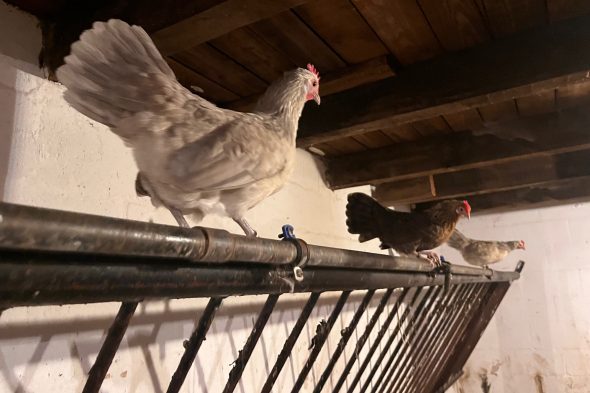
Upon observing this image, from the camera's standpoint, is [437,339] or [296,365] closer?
[296,365]

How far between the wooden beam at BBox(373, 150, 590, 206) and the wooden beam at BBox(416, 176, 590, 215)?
0.62 m

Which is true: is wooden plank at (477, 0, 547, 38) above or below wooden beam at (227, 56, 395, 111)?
above

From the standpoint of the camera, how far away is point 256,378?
Answer: 60.1 inches

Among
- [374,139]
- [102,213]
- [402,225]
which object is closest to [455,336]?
[402,225]

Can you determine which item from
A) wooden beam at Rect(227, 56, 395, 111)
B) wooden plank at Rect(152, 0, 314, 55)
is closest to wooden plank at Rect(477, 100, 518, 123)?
wooden beam at Rect(227, 56, 395, 111)

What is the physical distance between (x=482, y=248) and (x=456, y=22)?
88.3 inches

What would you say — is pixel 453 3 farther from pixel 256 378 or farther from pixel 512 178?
pixel 512 178

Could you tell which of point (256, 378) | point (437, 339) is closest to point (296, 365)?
point (256, 378)

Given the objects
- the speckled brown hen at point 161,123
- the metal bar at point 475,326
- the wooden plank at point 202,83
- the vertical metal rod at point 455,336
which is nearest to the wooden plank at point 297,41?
the wooden plank at point 202,83

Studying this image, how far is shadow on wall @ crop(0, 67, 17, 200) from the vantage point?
2.82ft

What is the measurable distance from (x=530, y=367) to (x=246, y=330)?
2.69 metres

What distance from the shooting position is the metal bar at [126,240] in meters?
0.30

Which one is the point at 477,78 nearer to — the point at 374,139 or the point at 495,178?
the point at 374,139

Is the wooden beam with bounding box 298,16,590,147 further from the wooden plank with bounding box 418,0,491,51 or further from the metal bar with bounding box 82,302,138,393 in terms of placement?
the metal bar with bounding box 82,302,138,393
